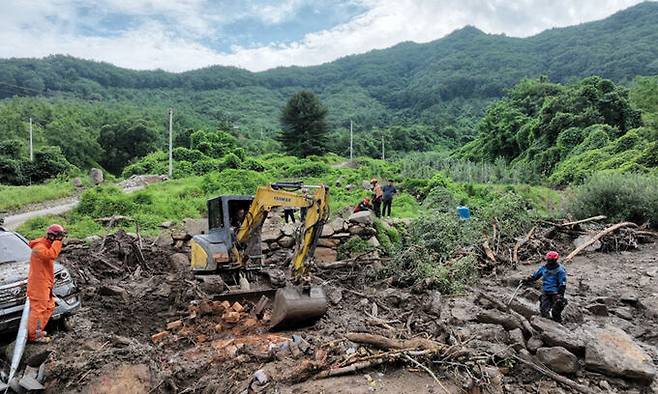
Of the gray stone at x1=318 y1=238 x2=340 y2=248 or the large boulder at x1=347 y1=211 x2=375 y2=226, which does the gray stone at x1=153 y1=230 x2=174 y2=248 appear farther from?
the large boulder at x1=347 y1=211 x2=375 y2=226

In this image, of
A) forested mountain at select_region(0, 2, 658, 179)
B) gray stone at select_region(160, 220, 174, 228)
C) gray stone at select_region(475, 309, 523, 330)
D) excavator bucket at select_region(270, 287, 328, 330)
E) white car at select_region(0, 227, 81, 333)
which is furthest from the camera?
forested mountain at select_region(0, 2, 658, 179)

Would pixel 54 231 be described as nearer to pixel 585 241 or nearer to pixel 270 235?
pixel 270 235

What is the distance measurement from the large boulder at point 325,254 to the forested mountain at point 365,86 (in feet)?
147

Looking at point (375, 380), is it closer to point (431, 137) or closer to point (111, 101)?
point (431, 137)

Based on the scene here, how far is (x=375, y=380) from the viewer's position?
5.15 metres

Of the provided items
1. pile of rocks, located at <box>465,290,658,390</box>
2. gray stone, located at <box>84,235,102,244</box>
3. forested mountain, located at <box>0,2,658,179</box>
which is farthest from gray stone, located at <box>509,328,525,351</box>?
forested mountain, located at <box>0,2,658,179</box>

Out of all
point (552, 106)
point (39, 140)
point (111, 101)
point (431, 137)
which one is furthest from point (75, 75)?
point (552, 106)

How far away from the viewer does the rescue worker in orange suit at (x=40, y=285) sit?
5.87m

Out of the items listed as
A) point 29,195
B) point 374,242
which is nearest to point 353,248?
point 374,242

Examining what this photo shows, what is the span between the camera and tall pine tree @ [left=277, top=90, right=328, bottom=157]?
4509cm

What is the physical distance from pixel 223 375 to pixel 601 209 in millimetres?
14079

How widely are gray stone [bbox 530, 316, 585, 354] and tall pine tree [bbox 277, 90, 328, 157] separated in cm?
3928

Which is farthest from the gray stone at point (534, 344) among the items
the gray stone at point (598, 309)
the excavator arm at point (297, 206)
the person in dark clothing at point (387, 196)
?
the person in dark clothing at point (387, 196)

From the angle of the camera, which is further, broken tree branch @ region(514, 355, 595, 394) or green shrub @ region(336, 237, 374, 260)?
green shrub @ region(336, 237, 374, 260)
